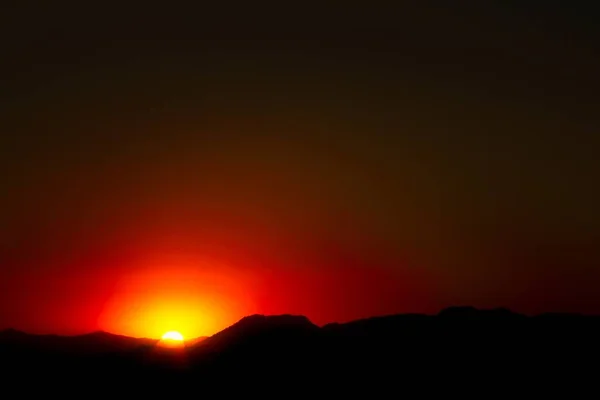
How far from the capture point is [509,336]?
89125 millimetres

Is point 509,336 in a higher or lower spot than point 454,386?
higher

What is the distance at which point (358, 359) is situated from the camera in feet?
282

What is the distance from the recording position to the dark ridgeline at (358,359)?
81.8 meters

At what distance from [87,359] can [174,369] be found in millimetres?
13348

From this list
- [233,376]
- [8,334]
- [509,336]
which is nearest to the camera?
[233,376]

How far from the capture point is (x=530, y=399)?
7825 cm

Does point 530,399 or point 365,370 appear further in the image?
point 365,370

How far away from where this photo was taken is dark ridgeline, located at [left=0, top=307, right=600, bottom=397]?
8181 centimetres

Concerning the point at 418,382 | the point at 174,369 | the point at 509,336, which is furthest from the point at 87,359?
the point at 509,336

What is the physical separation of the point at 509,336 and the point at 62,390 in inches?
1921

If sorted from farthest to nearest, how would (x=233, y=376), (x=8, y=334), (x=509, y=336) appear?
(x=8, y=334) < (x=509, y=336) < (x=233, y=376)

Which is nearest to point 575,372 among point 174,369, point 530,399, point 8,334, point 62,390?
point 530,399

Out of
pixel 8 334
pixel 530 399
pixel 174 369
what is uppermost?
pixel 8 334

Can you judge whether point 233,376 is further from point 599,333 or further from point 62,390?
point 599,333
